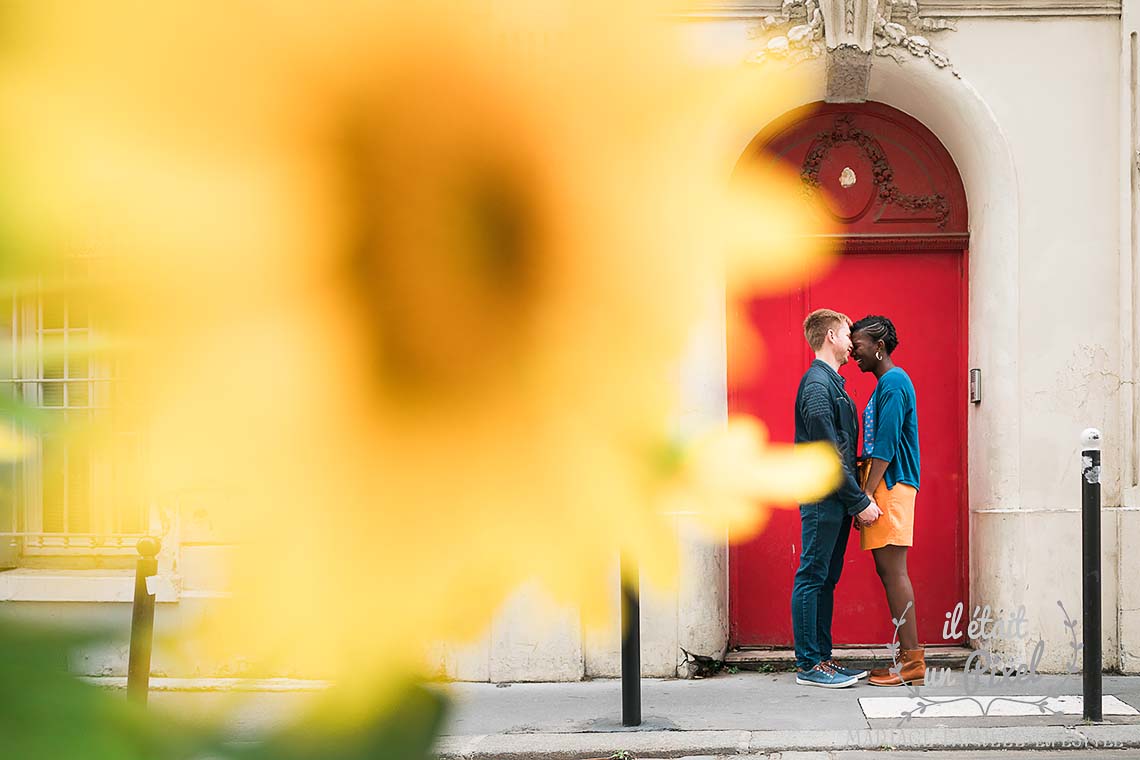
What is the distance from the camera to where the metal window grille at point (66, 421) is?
27 centimetres

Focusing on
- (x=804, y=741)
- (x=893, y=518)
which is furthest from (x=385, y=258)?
(x=893, y=518)

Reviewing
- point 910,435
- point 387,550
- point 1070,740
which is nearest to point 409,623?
point 387,550

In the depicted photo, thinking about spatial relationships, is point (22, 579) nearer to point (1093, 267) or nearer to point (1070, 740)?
point (1070, 740)

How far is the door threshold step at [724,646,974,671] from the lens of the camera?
559cm

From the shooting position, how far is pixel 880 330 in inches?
195

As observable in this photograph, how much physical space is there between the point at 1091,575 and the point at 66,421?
4.78 m

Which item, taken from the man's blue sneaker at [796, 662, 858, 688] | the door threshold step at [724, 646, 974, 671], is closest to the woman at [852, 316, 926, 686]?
the man's blue sneaker at [796, 662, 858, 688]

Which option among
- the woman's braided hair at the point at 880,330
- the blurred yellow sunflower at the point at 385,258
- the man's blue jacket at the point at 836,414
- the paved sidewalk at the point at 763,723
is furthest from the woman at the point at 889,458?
the blurred yellow sunflower at the point at 385,258

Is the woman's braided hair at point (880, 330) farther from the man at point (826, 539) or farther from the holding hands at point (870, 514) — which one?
the holding hands at point (870, 514)

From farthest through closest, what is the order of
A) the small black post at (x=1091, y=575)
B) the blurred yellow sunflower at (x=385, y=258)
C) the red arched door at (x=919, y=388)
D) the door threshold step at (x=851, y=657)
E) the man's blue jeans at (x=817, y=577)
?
the red arched door at (x=919, y=388) → the door threshold step at (x=851, y=657) → the man's blue jeans at (x=817, y=577) → the small black post at (x=1091, y=575) → the blurred yellow sunflower at (x=385, y=258)

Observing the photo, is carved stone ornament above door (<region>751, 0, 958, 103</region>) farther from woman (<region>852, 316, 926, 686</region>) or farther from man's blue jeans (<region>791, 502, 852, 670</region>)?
man's blue jeans (<region>791, 502, 852, 670</region>)

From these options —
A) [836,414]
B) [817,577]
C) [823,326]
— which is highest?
[823,326]

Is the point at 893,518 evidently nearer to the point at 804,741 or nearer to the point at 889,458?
the point at 889,458

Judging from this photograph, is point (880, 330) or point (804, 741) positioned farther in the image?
point (880, 330)
